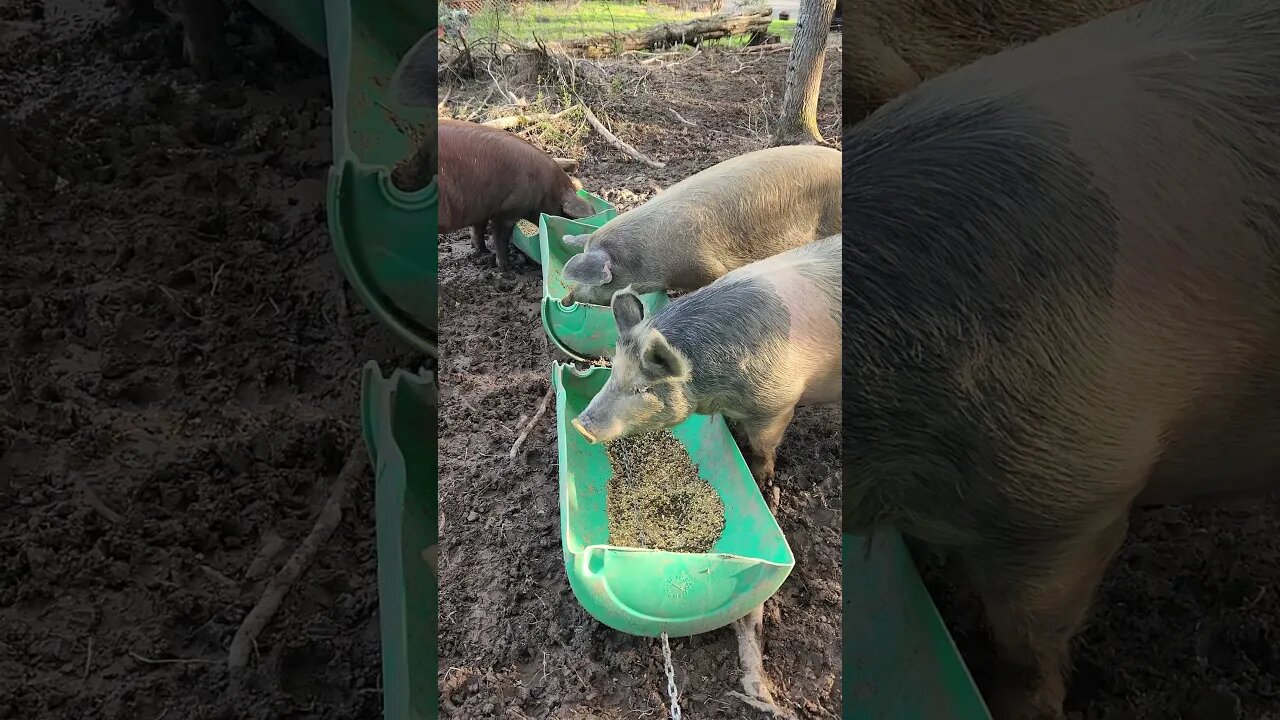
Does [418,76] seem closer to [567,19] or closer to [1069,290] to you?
[1069,290]

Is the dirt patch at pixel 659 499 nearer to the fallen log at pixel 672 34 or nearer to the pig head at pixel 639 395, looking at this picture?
the pig head at pixel 639 395

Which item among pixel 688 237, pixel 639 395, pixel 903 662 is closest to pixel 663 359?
pixel 639 395

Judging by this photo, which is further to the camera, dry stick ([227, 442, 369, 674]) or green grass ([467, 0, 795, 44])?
green grass ([467, 0, 795, 44])

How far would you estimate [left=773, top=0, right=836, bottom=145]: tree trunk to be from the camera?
2.73 feet

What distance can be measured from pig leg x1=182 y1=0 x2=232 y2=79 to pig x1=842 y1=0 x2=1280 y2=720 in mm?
210

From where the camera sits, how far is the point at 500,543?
51.2 inches

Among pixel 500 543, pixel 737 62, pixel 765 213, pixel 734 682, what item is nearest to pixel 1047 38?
pixel 734 682

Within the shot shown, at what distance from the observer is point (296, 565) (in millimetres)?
220

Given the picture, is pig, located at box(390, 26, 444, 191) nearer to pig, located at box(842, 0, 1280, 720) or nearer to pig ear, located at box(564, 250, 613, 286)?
pig, located at box(842, 0, 1280, 720)

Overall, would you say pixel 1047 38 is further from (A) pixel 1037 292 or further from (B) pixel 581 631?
(B) pixel 581 631

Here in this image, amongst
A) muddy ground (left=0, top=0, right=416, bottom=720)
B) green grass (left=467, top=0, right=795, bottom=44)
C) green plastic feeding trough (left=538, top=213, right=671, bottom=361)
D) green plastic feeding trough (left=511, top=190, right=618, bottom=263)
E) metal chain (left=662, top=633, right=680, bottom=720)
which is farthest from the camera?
green plastic feeding trough (left=511, top=190, right=618, bottom=263)

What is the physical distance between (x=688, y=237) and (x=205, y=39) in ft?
4.92

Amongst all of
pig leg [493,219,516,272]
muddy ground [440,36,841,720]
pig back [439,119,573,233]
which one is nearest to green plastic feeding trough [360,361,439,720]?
muddy ground [440,36,841,720]

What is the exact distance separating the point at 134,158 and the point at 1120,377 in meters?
0.31
